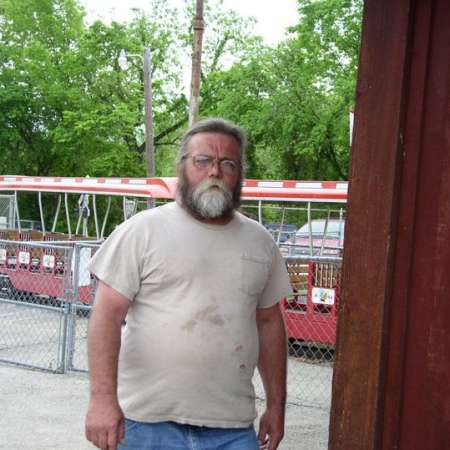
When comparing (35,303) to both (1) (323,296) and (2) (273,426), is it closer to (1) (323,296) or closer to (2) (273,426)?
(1) (323,296)

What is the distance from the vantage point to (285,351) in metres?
3.21

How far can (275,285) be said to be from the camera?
3.13m

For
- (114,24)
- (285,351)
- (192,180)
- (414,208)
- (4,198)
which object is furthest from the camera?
(114,24)

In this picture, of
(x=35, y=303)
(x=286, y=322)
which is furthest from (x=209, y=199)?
(x=35, y=303)

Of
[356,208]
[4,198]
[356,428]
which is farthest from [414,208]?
[4,198]

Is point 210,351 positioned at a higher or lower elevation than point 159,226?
lower

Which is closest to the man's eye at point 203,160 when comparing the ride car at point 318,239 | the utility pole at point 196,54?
the ride car at point 318,239

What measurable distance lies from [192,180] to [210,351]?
66 cm

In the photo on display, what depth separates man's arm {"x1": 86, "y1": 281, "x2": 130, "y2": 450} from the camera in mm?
2693

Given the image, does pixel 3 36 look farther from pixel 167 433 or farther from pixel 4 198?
pixel 167 433

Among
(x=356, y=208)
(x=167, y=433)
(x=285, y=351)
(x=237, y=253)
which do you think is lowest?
(x=167, y=433)

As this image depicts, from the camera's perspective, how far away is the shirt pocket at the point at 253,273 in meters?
2.92

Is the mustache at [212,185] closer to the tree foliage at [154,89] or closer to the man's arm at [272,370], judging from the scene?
the man's arm at [272,370]

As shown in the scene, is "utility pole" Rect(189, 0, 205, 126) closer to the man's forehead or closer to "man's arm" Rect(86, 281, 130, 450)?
the man's forehead
